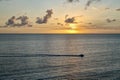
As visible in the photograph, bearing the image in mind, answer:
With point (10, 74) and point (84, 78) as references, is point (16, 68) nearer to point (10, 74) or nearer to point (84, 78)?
point (10, 74)

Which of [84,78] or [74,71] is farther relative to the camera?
[74,71]

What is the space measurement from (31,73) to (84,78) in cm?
1847

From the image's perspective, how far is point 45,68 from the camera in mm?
104562

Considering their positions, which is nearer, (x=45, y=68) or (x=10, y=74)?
(x=10, y=74)

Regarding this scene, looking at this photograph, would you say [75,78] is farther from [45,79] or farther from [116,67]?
[116,67]

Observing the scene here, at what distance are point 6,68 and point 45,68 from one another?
47.0 feet

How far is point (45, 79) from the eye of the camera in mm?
83750

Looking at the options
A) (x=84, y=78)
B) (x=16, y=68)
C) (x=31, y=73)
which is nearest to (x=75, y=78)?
(x=84, y=78)

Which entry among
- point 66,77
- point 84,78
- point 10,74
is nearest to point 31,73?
point 10,74

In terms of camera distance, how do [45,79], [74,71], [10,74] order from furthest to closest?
[74,71], [10,74], [45,79]

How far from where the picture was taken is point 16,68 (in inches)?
4038

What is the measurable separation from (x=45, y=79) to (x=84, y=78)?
11.9 m

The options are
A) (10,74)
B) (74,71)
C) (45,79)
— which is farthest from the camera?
(74,71)

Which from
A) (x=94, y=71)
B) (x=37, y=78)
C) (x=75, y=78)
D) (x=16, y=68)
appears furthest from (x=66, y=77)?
(x=16, y=68)
